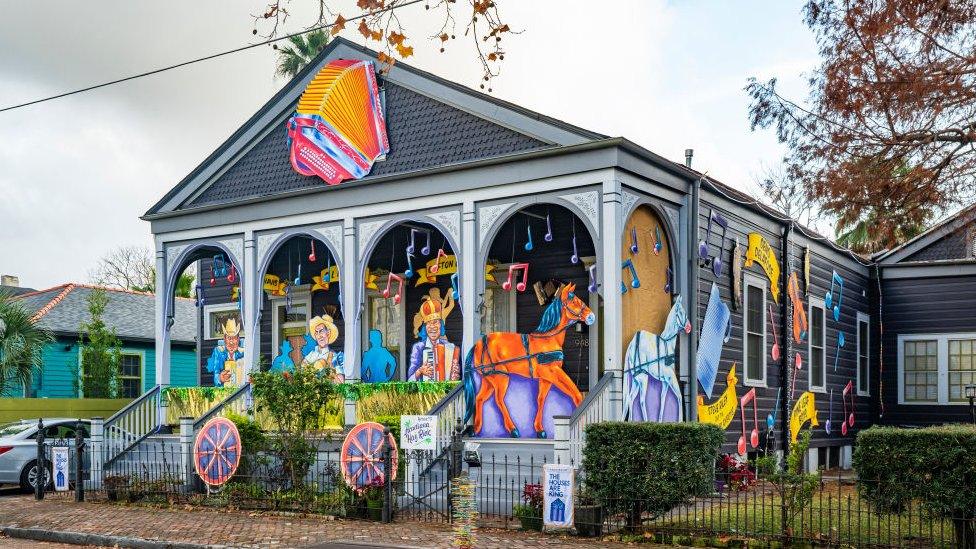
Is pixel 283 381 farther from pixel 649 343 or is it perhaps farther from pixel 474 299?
pixel 649 343

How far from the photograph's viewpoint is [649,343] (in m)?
15.5

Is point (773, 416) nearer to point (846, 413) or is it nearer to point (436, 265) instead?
point (846, 413)

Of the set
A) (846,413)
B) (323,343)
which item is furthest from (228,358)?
(846,413)

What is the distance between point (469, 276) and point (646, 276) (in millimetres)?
2718

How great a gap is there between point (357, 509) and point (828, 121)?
9.36m

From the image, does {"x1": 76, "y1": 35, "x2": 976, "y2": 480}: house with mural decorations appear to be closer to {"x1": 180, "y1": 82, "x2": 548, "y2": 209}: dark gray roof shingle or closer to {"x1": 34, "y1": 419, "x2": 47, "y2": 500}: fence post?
{"x1": 180, "y1": 82, "x2": 548, "y2": 209}: dark gray roof shingle

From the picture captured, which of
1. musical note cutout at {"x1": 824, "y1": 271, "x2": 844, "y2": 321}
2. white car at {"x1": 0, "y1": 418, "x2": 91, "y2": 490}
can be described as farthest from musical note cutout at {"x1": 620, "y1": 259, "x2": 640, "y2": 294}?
white car at {"x1": 0, "y1": 418, "x2": 91, "y2": 490}

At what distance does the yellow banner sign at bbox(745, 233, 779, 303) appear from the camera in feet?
62.5

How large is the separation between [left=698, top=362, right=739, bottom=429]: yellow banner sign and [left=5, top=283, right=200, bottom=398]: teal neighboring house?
17.5m

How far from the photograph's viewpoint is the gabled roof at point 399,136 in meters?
16.2

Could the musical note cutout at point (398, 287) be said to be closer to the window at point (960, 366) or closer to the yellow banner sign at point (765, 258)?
the yellow banner sign at point (765, 258)

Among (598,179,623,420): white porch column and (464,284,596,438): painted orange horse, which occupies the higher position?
(598,179,623,420): white porch column

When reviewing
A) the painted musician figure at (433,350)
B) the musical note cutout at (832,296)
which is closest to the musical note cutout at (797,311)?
the musical note cutout at (832,296)

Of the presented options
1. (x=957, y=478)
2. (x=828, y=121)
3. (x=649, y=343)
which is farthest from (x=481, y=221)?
(x=957, y=478)
